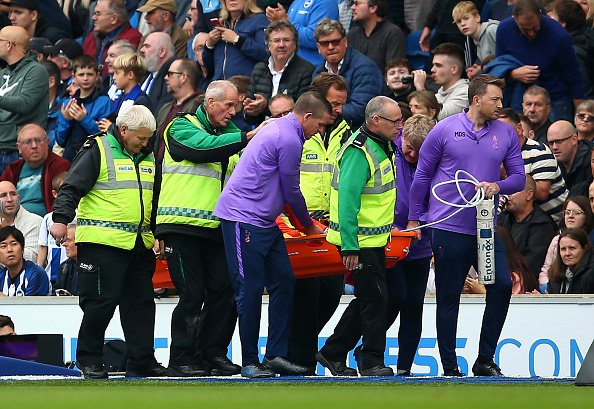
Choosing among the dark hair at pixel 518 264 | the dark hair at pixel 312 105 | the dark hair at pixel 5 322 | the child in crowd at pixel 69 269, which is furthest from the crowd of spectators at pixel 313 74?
the dark hair at pixel 5 322

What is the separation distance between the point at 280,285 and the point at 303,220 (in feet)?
1.90

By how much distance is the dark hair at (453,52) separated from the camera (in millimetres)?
17156

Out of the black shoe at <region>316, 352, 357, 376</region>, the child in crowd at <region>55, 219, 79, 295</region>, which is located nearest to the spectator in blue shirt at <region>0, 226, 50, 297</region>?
the child in crowd at <region>55, 219, 79, 295</region>

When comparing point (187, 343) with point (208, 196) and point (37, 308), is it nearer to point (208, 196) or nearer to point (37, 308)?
point (208, 196)

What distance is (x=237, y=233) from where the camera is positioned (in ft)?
41.5

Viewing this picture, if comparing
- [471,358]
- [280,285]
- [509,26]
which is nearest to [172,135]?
[280,285]

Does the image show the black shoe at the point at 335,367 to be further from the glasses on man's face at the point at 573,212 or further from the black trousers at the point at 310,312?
the glasses on man's face at the point at 573,212

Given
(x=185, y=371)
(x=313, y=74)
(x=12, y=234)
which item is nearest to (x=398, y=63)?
(x=313, y=74)

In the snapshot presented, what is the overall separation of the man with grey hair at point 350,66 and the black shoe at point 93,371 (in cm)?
459

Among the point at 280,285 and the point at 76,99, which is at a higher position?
the point at 76,99

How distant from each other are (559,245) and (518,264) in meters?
0.47

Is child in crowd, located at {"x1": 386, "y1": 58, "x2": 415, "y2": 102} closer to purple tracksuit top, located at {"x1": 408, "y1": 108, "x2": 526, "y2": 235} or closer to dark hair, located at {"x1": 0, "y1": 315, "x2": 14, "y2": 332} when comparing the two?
purple tracksuit top, located at {"x1": 408, "y1": 108, "x2": 526, "y2": 235}

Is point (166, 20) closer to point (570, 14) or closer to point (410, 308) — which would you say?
point (570, 14)

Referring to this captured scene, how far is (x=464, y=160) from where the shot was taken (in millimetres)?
13000
